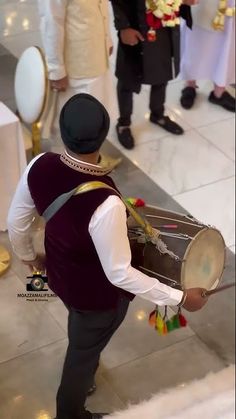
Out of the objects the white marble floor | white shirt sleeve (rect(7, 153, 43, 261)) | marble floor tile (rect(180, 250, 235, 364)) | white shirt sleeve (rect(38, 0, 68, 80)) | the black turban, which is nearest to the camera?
the black turban

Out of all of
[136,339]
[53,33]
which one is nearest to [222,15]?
[53,33]

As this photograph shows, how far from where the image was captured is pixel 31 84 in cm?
Answer: 228

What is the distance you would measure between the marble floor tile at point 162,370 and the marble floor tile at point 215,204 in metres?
0.61

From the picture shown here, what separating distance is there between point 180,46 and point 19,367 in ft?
5.76

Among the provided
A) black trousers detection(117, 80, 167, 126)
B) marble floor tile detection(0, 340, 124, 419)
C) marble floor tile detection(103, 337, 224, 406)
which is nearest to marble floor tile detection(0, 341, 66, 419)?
marble floor tile detection(0, 340, 124, 419)

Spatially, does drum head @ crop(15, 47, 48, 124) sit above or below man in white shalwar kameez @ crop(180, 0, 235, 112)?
above

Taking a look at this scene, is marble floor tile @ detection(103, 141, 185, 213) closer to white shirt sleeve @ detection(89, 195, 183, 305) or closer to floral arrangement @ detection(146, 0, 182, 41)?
floral arrangement @ detection(146, 0, 182, 41)

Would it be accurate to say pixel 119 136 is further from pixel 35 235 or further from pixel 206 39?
pixel 35 235

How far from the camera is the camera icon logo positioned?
1.82 metres

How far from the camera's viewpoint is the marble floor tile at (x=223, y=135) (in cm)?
338

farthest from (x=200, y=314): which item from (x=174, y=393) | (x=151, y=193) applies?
(x=151, y=193)

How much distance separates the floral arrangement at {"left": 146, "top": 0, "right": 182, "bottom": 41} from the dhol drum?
1.02 metres

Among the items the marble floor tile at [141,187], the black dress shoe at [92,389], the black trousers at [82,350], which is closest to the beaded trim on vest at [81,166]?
the black trousers at [82,350]

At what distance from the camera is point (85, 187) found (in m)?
1.40
